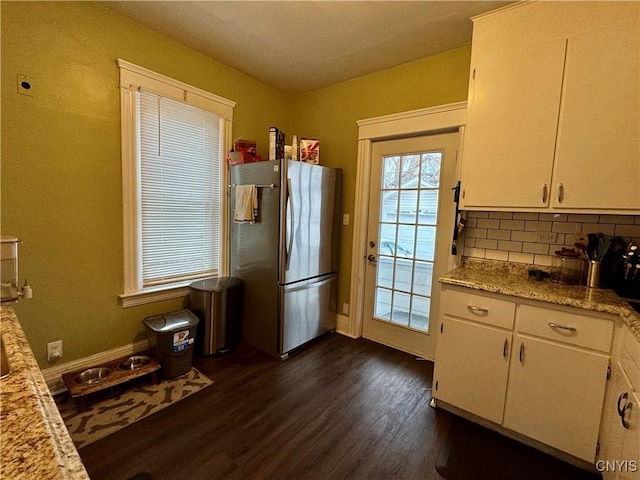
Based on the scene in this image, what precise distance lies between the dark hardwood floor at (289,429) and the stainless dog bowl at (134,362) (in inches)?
16.8

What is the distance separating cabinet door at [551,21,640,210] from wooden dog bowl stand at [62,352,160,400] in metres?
2.83

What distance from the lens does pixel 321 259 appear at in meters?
2.84

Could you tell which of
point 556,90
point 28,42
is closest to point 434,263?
point 556,90

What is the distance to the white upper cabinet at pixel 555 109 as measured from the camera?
1.51m

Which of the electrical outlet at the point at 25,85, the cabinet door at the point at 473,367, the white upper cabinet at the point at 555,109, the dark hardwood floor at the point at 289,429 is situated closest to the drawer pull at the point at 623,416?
the cabinet door at the point at 473,367

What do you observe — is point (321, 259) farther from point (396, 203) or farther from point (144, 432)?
point (144, 432)

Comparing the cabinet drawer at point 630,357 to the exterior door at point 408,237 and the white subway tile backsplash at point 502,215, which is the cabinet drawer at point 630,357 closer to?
the white subway tile backsplash at point 502,215

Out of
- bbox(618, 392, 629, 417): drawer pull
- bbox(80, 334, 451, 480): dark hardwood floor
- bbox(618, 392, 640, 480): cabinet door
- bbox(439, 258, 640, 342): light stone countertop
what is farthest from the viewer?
bbox(80, 334, 451, 480): dark hardwood floor

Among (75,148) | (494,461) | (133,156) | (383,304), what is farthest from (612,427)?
(75,148)

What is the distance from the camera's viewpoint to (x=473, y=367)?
70.4 inches

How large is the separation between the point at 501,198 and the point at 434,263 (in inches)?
33.0

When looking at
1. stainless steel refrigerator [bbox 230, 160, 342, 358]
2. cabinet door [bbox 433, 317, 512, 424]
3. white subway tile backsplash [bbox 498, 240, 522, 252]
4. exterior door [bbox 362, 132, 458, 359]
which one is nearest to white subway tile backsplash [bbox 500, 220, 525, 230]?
white subway tile backsplash [bbox 498, 240, 522, 252]

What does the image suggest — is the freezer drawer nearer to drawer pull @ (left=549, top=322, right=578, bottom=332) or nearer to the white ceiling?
drawer pull @ (left=549, top=322, right=578, bottom=332)

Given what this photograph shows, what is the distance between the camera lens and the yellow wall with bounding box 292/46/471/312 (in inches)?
93.0
